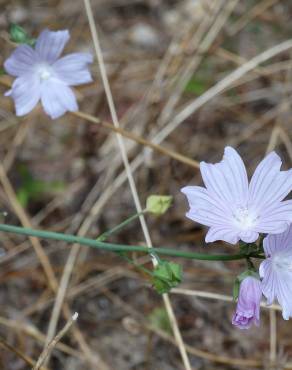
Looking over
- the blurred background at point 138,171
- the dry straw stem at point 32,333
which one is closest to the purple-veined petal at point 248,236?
the blurred background at point 138,171

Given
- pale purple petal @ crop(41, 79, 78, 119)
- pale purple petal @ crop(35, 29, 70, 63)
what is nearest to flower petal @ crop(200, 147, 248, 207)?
pale purple petal @ crop(41, 79, 78, 119)

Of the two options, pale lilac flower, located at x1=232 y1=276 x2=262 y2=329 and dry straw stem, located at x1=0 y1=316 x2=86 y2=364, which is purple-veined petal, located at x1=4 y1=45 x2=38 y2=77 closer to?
dry straw stem, located at x1=0 y1=316 x2=86 y2=364

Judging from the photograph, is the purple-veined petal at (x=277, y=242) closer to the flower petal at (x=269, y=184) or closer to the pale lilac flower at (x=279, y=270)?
the pale lilac flower at (x=279, y=270)

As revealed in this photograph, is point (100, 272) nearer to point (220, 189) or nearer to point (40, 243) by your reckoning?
point (40, 243)

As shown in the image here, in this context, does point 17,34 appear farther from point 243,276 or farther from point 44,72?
point 243,276

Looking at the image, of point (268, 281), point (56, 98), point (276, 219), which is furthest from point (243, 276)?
point (56, 98)
